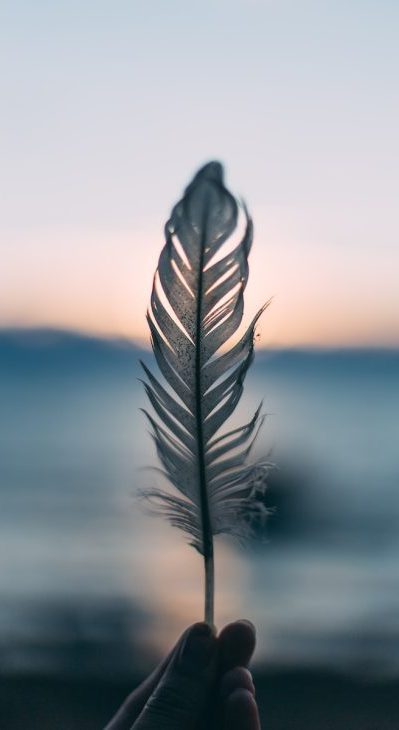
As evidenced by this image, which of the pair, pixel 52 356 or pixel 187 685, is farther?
pixel 52 356

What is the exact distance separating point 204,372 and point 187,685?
22.9 inches

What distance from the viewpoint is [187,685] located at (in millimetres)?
1856

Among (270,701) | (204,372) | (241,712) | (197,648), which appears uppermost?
(204,372)

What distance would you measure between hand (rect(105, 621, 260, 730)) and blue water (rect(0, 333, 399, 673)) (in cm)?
34

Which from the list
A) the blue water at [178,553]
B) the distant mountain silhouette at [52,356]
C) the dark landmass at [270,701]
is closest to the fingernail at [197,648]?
the blue water at [178,553]

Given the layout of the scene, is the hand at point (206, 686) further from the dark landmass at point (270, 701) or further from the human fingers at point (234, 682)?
the dark landmass at point (270, 701)

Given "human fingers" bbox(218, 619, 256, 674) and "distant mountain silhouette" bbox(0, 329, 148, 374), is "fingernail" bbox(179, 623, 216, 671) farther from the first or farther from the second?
"distant mountain silhouette" bbox(0, 329, 148, 374)

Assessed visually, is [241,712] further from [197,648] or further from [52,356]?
[52,356]

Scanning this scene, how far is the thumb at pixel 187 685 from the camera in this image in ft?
5.98

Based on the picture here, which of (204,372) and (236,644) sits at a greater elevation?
(204,372)

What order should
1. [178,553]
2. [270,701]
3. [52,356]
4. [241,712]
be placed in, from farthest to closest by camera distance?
[52,356], [178,553], [270,701], [241,712]

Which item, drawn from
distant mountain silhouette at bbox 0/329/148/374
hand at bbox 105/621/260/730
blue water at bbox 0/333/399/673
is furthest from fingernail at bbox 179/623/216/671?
distant mountain silhouette at bbox 0/329/148/374

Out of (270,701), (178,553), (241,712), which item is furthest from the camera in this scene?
(178,553)

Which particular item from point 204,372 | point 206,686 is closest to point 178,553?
point 206,686
